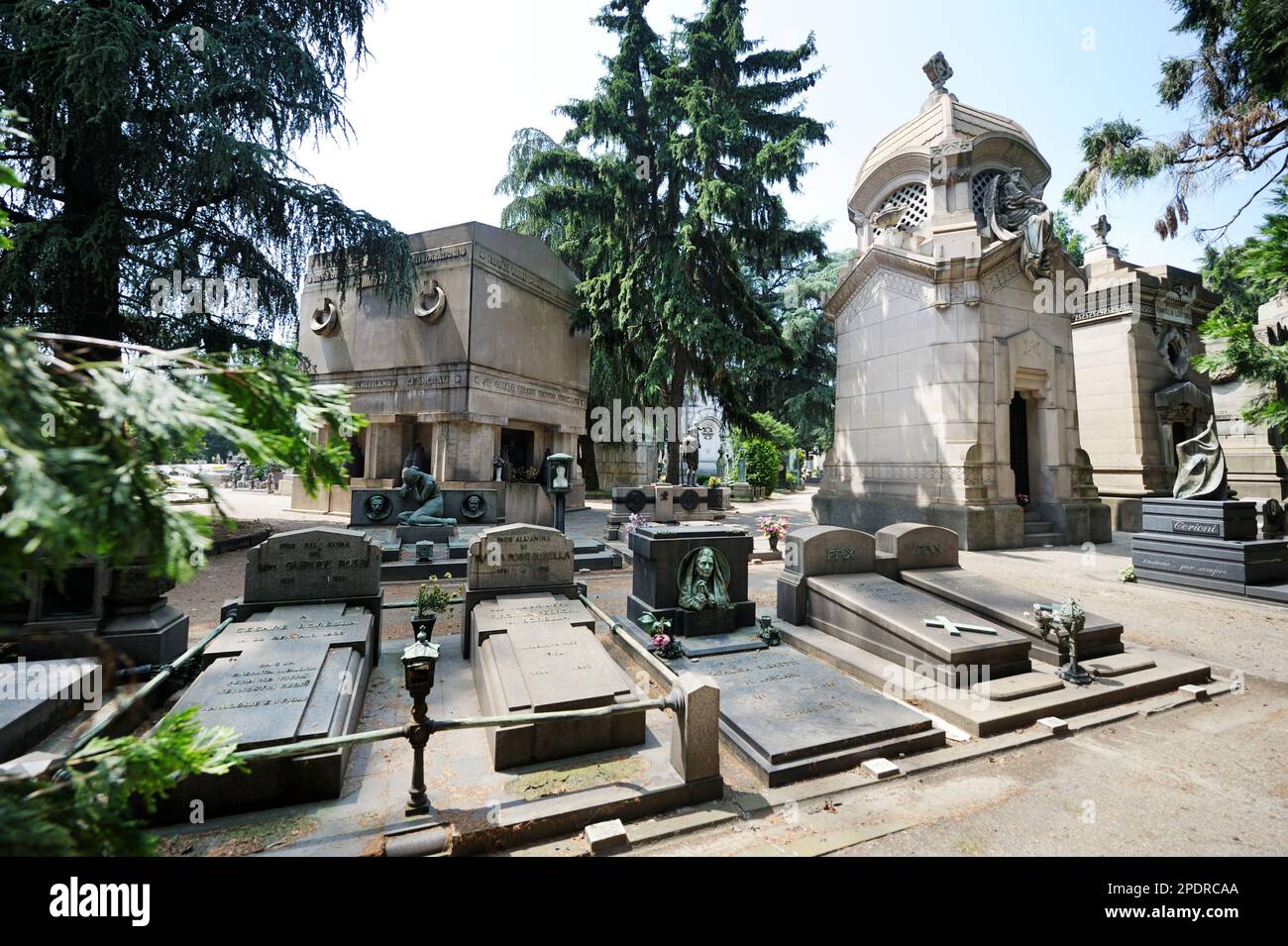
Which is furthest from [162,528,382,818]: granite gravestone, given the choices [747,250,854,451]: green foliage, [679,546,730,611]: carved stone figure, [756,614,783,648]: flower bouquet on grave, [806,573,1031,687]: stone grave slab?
[747,250,854,451]: green foliage

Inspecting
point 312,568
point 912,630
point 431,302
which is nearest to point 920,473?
point 912,630

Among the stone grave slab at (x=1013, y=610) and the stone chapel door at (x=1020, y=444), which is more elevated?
the stone chapel door at (x=1020, y=444)

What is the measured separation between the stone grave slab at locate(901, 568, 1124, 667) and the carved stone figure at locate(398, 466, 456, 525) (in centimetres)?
950

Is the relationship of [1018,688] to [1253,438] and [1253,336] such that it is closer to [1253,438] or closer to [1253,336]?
[1253,336]

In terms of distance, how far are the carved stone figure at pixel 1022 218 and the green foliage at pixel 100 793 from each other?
1660cm

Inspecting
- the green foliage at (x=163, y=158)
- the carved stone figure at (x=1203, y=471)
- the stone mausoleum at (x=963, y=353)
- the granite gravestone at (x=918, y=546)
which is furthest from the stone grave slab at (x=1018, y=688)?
the green foliage at (x=163, y=158)

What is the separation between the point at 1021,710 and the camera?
14.7 ft

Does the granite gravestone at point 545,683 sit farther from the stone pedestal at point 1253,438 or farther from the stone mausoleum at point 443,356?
the stone pedestal at point 1253,438

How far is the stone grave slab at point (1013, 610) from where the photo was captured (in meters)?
5.49

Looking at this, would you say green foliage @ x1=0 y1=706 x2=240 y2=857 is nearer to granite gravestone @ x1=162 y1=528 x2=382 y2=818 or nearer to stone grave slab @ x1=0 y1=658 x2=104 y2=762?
granite gravestone @ x1=162 y1=528 x2=382 y2=818

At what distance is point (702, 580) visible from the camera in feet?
21.1

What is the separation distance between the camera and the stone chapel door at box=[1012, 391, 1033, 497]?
14.0 meters

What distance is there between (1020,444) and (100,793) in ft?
56.2
